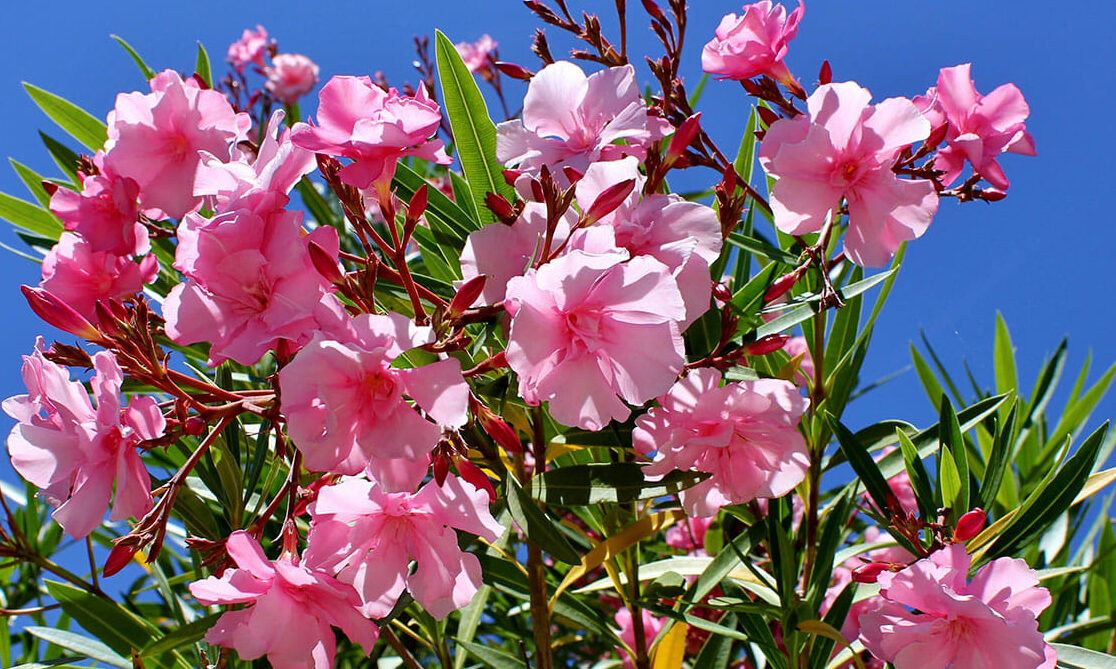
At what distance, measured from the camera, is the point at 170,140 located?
879mm

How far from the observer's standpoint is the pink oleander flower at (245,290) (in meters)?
0.70

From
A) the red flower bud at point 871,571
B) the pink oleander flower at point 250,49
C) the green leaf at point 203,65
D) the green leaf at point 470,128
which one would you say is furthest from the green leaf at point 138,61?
the pink oleander flower at point 250,49

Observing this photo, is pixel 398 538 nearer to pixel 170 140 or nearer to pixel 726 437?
pixel 726 437

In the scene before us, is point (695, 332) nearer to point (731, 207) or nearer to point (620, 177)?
point (731, 207)

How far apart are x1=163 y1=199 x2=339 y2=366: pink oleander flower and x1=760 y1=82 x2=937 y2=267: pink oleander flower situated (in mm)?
469

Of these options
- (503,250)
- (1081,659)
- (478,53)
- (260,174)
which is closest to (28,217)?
(260,174)

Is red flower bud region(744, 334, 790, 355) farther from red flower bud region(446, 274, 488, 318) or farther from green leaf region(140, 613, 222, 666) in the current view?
→ green leaf region(140, 613, 222, 666)

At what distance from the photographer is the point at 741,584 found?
1235 mm

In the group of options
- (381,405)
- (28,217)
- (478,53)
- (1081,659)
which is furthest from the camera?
(478,53)

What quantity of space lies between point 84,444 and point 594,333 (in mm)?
426

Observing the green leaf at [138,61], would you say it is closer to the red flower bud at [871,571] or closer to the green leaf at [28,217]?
the green leaf at [28,217]

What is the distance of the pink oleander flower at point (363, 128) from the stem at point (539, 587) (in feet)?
1.13

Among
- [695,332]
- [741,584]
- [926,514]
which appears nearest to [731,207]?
[695,332]

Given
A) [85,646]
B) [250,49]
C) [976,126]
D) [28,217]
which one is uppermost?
[250,49]
